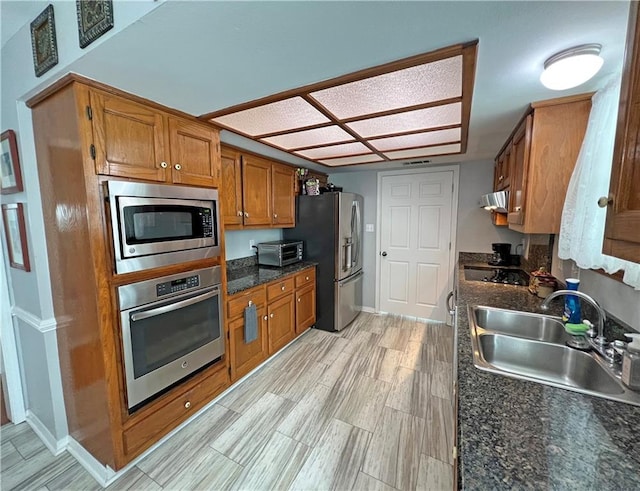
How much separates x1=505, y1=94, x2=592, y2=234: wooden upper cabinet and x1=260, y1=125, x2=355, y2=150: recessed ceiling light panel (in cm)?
122

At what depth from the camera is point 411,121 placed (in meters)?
1.86

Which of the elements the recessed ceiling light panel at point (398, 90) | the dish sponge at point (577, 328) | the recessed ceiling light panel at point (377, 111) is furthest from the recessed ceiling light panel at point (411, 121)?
the dish sponge at point (577, 328)

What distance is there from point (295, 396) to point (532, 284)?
2052 mm

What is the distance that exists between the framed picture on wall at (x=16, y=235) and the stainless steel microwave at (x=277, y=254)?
187 cm

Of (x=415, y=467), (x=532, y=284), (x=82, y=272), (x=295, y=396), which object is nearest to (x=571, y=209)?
(x=532, y=284)

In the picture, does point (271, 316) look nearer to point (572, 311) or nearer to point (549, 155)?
point (572, 311)

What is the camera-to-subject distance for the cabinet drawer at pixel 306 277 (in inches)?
120

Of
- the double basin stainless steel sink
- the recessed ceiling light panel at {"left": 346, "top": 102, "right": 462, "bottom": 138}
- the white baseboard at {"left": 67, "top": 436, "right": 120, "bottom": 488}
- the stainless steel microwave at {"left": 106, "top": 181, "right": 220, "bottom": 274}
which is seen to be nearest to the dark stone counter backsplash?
the stainless steel microwave at {"left": 106, "top": 181, "right": 220, "bottom": 274}

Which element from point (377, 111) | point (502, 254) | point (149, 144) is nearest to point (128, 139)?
point (149, 144)

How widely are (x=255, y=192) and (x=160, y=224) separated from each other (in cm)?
126

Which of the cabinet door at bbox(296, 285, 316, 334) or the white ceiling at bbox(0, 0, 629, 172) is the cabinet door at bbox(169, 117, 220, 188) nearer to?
the white ceiling at bbox(0, 0, 629, 172)

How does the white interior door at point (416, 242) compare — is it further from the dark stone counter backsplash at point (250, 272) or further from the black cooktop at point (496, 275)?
the dark stone counter backsplash at point (250, 272)

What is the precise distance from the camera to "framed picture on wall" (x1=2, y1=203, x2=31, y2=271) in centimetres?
160

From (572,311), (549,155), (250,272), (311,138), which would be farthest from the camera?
(250,272)
